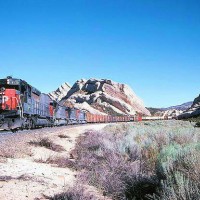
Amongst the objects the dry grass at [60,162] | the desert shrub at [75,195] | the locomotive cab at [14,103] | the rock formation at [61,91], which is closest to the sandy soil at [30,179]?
the dry grass at [60,162]

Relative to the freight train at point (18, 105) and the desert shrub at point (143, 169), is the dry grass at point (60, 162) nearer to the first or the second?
the desert shrub at point (143, 169)

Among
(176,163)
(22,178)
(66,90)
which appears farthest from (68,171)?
(66,90)

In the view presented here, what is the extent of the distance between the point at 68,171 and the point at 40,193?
291 centimetres

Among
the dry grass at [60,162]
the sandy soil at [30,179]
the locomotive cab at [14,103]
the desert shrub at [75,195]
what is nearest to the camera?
the desert shrub at [75,195]

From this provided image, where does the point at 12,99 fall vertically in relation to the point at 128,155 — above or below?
above

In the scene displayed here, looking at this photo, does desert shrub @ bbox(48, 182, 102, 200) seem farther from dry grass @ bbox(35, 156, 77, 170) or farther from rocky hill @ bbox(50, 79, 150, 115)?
rocky hill @ bbox(50, 79, 150, 115)

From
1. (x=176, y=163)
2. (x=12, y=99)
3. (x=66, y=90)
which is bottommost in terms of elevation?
(x=176, y=163)

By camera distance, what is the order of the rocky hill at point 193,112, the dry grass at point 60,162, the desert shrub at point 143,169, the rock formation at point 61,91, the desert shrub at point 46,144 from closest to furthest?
the desert shrub at point 143,169
the dry grass at point 60,162
the desert shrub at point 46,144
the rocky hill at point 193,112
the rock formation at point 61,91

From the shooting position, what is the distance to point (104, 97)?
126562mm

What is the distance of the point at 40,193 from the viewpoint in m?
6.91

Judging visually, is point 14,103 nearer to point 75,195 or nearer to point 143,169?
point 143,169

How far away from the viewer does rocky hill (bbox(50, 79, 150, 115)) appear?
399 ft

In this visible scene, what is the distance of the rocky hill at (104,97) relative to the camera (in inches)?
4788

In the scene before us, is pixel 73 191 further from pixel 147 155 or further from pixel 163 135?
pixel 163 135
